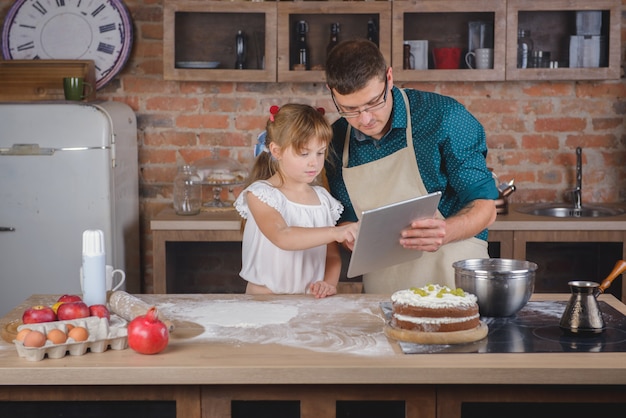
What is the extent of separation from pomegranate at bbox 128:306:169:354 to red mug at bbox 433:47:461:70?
272cm

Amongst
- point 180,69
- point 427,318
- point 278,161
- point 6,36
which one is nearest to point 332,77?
point 278,161

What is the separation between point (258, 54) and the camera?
4406 millimetres

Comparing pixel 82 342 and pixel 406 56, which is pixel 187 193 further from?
pixel 82 342

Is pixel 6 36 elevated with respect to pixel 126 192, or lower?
elevated

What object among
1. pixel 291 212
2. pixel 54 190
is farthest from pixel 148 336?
pixel 54 190

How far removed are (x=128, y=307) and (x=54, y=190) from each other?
6.41ft

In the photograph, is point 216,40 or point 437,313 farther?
point 216,40

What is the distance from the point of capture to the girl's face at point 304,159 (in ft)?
8.95

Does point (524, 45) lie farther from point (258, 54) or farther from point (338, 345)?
point (338, 345)

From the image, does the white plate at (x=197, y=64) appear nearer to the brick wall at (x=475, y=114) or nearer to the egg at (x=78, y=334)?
the brick wall at (x=475, y=114)

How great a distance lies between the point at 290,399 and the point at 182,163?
2.81m

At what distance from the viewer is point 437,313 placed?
203 cm

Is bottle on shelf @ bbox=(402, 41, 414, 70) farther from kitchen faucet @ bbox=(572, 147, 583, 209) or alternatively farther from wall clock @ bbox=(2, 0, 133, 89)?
wall clock @ bbox=(2, 0, 133, 89)

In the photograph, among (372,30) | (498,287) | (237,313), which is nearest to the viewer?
(498,287)
